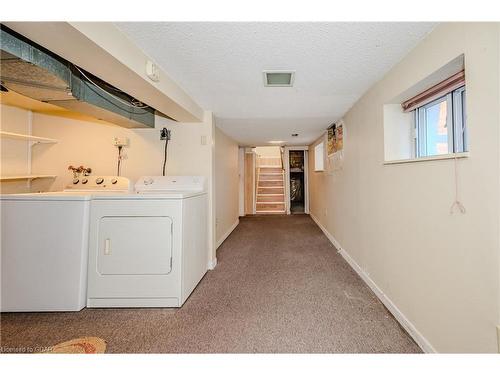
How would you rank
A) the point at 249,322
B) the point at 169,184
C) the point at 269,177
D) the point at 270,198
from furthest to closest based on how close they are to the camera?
the point at 269,177, the point at 270,198, the point at 169,184, the point at 249,322

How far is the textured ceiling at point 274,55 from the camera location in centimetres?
113

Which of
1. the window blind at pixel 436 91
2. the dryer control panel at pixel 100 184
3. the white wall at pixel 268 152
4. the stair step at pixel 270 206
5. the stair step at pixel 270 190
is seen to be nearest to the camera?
the window blind at pixel 436 91

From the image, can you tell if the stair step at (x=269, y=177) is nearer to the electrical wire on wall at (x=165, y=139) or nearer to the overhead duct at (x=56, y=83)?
the electrical wire on wall at (x=165, y=139)

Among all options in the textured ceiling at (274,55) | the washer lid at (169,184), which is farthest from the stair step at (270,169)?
the washer lid at (169,184)

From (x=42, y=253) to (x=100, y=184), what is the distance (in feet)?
2.86

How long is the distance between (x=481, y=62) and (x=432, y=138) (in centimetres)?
74

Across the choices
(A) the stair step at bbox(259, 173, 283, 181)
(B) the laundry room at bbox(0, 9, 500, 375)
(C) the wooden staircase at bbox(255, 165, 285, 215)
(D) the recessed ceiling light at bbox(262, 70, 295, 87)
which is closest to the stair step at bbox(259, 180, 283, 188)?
(C) the wooden staircase at bbox(255, 165, 285, 215)

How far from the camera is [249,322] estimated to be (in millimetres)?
1496

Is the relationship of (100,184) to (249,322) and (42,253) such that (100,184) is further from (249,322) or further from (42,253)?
(249,322)

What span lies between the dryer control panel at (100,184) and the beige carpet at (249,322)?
1164 millimetres

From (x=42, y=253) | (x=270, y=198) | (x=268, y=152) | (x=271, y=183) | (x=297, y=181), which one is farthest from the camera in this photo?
(x=268, y=152)

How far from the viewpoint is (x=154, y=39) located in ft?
3.99

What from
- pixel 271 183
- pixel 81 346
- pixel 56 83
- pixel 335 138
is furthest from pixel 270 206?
pixel 56 83
